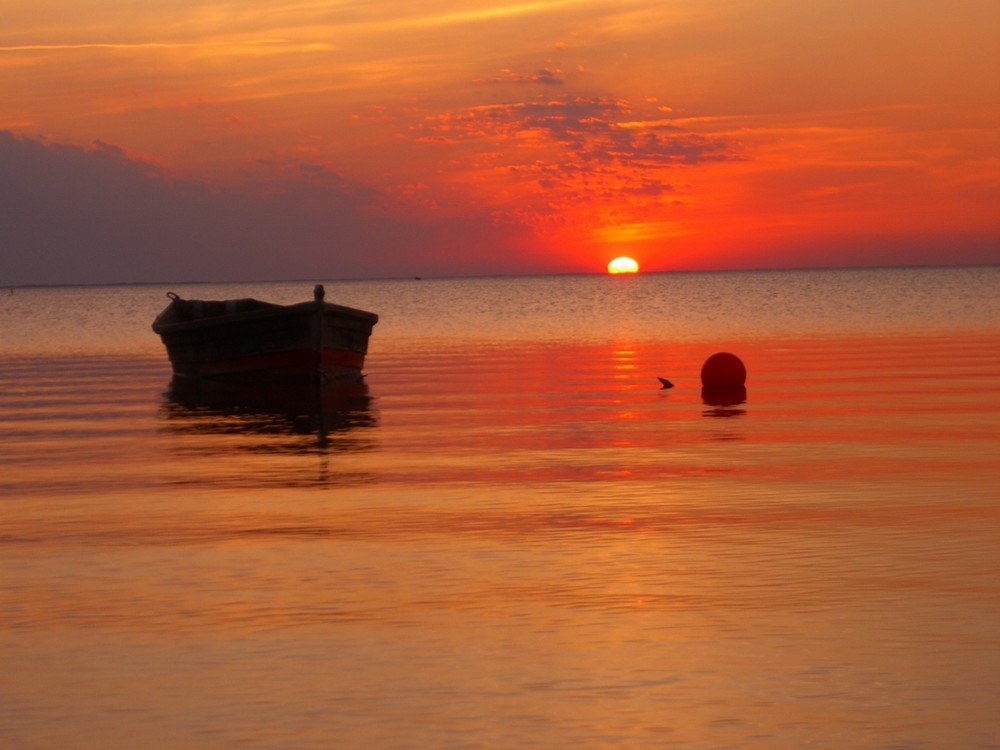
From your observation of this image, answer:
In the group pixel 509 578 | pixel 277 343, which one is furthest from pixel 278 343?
pixel 509 578

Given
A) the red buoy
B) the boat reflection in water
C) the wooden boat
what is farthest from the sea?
the wooden boat

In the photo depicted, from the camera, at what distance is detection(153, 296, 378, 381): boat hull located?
34312 mm

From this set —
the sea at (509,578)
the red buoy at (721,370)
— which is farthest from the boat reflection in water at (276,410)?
the red buoy at (721,370)

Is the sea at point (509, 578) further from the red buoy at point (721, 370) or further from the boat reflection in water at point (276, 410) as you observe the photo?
the red buoy at point (721, 370)

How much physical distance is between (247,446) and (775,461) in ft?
25.3

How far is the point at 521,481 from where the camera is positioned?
1638cm

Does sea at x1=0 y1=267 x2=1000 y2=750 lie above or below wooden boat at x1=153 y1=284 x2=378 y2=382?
below

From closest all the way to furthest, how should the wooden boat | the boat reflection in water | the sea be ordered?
the sea, the boat reflection in water, the wooden boat

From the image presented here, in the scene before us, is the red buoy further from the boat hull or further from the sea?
the boat hull

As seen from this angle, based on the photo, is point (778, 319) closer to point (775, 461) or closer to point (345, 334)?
point (345, 334)

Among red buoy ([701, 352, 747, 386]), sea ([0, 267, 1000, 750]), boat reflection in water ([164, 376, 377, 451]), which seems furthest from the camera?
red buoy ([701, 352, 747, 386])

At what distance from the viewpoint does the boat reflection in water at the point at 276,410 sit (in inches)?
894

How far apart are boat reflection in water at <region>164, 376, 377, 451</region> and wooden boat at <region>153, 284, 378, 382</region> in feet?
1.22

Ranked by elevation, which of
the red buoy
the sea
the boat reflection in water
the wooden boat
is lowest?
the sea
